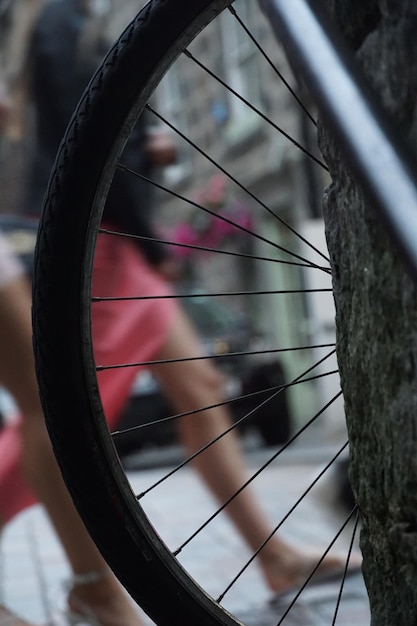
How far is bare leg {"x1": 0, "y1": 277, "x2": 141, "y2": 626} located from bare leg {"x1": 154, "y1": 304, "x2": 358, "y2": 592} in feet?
1.56

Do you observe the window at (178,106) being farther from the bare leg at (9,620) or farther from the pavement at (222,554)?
the bare leg at (9,620)

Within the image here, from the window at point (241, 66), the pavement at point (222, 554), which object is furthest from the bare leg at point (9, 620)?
the window at point (241, 66)

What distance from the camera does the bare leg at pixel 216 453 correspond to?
310cm

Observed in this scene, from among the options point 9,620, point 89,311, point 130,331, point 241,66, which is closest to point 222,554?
point 130,331

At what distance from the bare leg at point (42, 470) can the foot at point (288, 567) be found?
1.51 feet

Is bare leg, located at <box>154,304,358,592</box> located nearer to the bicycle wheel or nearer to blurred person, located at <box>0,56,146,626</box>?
blurred person, located at <box>0,56,146,626</box>

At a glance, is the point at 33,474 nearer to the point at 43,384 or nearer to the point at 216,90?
the point at 43,384

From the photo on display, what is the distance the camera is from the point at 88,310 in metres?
1.51

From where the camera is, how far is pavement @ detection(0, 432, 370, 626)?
2.97m

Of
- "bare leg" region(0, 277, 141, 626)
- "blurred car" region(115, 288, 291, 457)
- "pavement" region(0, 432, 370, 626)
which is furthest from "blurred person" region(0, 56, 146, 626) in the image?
"blurred car" region(115, 288, 291, 457)

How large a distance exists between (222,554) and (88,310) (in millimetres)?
2528

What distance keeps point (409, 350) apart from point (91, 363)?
41cm

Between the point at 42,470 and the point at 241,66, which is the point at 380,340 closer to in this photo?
the point at 42,470

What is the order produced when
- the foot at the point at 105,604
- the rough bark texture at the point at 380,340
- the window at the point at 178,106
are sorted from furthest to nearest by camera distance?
1. the window at the point at 178,106
2. the foot at the point at 105,604
3. the rough bark texture at the point at 380,340
